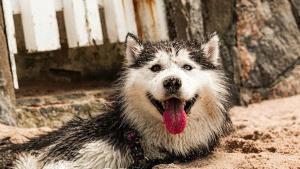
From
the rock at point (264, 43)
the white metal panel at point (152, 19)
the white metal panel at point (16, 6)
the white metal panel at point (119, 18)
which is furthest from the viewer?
the rock at point (264, 43)

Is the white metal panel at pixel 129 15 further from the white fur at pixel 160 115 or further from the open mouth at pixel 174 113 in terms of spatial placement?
the open mouth at pixel 174 113

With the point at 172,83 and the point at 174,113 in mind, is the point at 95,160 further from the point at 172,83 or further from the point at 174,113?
the point at 172,83

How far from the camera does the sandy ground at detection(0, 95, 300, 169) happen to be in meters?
4.01

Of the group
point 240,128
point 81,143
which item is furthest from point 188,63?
point 240,128

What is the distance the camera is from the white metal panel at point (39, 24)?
5906 mm

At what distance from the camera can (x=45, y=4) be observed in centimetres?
593

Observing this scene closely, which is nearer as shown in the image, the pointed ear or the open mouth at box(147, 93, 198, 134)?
the open mouth at box(147, 93, 198, 134)

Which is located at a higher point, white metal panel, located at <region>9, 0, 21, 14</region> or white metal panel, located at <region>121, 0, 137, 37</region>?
white metal panel, located at <region>9, 0, 21, 14</region>

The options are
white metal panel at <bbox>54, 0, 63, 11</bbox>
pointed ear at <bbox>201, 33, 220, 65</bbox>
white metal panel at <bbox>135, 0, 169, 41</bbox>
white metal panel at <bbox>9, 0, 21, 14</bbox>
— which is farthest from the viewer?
white metal panel at <bbox>135, 0, 169, 41</bbox>

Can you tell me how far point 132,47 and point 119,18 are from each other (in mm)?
1857

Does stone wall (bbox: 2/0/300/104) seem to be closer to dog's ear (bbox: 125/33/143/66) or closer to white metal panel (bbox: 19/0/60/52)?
white metal panel (bbox: 19/0/60/52)

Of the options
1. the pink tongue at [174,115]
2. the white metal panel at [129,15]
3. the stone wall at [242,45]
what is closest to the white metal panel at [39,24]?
the stone wall at [242,45]

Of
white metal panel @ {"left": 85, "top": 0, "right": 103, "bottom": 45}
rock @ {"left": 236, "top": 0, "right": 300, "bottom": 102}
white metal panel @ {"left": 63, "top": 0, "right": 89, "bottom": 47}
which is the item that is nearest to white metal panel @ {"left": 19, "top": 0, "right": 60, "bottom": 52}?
white metal panel @ {"left": 63, "top": 0, "right": 89, "bottom": 47}

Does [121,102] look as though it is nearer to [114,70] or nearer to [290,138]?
[290,138]
